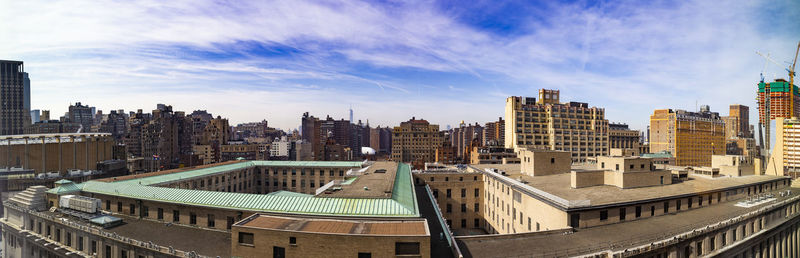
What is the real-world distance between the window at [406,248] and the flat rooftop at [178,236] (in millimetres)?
13235

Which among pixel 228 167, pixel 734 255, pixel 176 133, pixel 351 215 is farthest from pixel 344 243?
pixel 176 133

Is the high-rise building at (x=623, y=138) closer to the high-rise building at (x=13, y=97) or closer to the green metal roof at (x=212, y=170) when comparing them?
the green metal roof at (x=212, y=170)

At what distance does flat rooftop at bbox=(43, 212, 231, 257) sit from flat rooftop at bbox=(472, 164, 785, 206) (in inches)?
1252

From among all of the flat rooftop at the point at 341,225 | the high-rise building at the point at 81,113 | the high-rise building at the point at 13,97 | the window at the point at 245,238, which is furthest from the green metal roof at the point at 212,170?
the high-rise building at the point at 81,113

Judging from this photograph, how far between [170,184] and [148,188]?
8655mm

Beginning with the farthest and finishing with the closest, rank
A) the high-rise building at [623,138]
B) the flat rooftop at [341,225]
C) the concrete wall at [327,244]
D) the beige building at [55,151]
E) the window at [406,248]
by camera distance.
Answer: the high-rise building at [623,138]
the beige building at [55,151]
the flat rooftop at [341,225]
the window at [406,248]
the concrete wall at [327,244]

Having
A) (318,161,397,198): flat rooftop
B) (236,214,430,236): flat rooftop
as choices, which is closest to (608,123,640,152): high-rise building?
(318,161,397,198): flat rooftop

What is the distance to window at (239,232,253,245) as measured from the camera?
74.7 ft

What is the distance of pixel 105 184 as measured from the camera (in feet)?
123

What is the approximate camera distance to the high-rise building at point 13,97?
29705 millimetres

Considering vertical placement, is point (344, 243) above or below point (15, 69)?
below

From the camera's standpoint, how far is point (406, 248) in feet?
68.4

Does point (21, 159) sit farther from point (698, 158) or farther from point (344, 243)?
point (698, 158)

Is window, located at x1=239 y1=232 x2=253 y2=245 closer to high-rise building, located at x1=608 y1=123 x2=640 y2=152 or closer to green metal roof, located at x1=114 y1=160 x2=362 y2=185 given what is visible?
green metal roof, located at x1=114 y1=160 x2=362 y2=185
